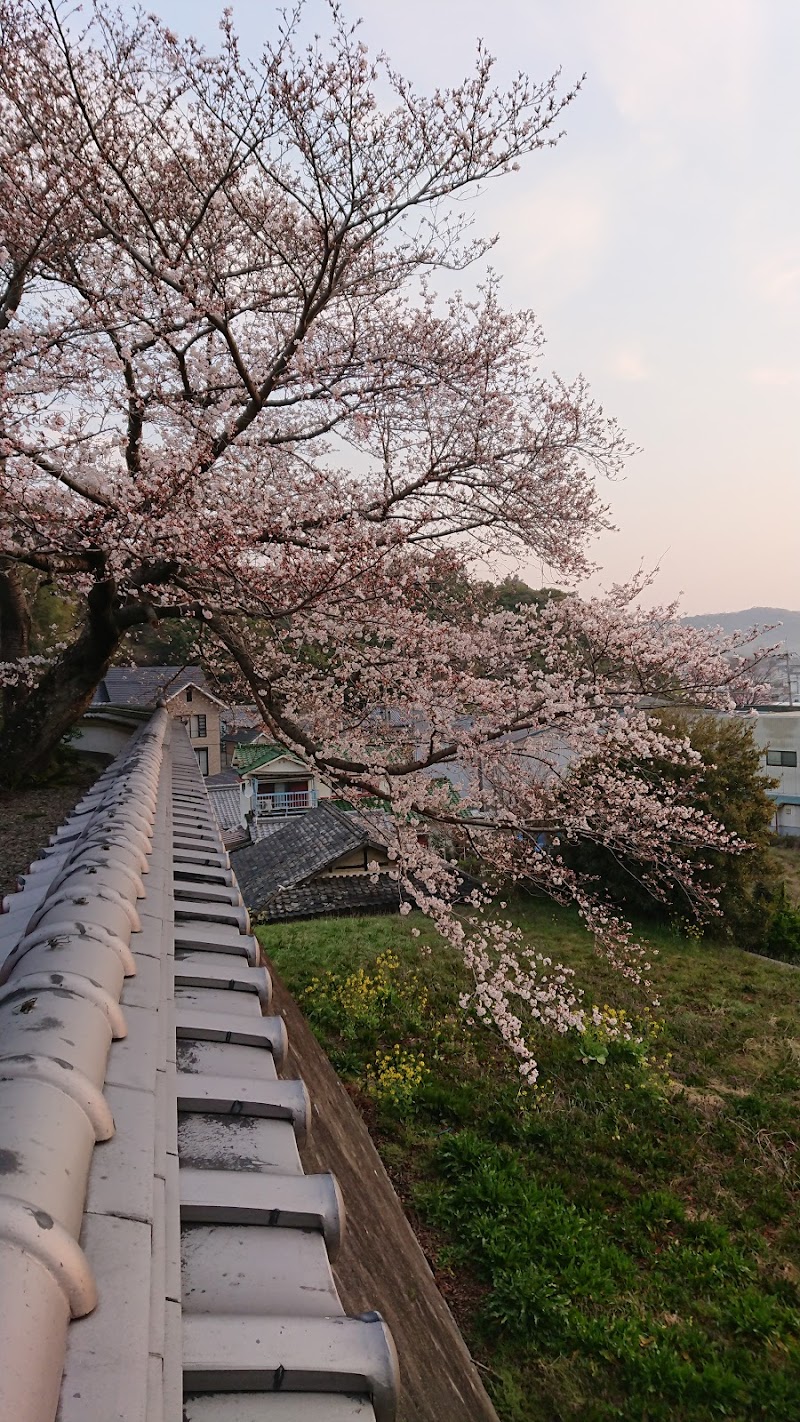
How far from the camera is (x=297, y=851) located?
58.9 ft

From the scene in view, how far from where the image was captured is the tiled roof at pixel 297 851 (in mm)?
16344

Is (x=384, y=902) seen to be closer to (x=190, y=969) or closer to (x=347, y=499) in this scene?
(x=347, y=499)

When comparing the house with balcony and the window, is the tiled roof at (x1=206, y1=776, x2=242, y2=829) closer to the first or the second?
the house with balcony

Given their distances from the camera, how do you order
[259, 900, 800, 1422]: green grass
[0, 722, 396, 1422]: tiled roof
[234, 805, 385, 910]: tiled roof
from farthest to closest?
[234, 805, 385, 910]: tiled roof < [259, 900, 800, 1422]: green grass < [0, 722, 396, 1422]: tiled roof

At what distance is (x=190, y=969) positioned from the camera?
198 cm

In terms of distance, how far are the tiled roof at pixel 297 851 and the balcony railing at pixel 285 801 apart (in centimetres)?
981

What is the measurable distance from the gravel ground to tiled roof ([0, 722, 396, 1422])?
4.00 m

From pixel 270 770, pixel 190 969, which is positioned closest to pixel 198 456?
pixel 190 969

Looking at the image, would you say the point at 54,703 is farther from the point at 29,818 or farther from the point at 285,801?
the point at 285,801

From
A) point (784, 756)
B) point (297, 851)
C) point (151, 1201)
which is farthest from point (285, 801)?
point (151, 1201)

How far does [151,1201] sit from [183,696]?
3088 centimetres

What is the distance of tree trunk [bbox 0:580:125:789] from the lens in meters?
8.03

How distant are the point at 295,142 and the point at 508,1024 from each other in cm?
738

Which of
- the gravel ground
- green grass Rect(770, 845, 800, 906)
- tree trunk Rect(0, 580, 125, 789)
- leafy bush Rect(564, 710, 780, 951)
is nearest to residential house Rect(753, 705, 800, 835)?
green grass Rect(770, 845, 800, 906)
